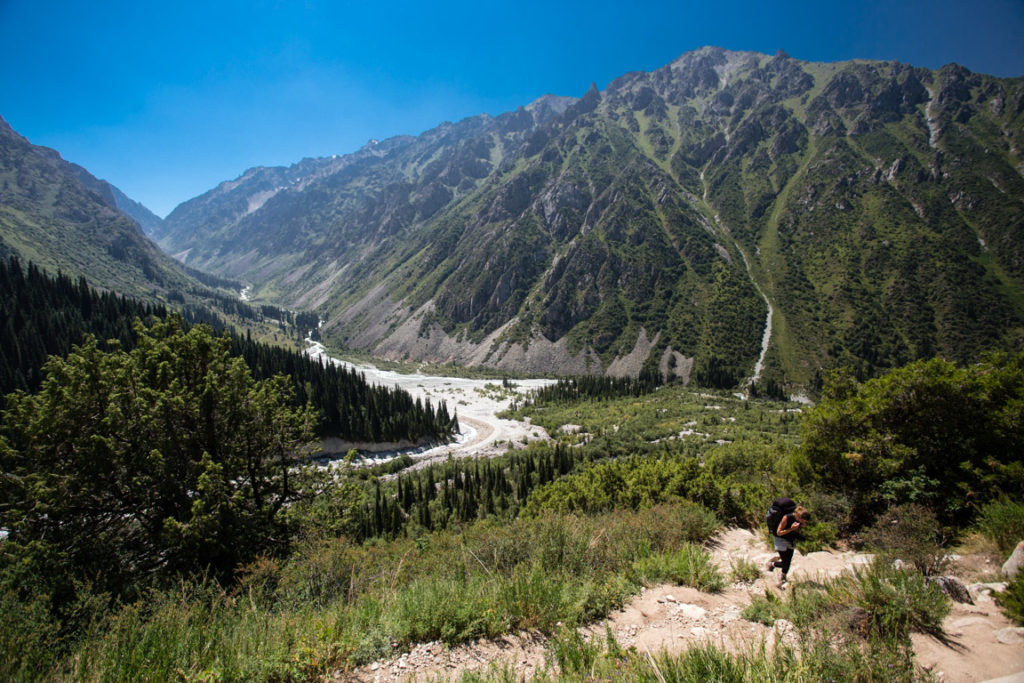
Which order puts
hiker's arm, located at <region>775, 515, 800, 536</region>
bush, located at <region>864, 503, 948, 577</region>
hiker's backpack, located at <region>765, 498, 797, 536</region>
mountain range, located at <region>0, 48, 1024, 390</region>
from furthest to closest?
mountain range, located at <region>0, 48, 1024, 390</region>
hiker's backpack, located at <region>765, 498, 797, 536</region>
hiker's arm, located at <region>775, 515, 800, 536</region>
bush, located at <region>864, 503, 948, 577</region>

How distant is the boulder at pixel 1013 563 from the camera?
624cm

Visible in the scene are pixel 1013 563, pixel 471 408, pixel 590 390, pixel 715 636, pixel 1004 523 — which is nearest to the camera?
pixel 715 636

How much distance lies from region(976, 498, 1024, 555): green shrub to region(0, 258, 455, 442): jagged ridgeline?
2586 inches

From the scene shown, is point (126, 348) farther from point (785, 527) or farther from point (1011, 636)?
point (1011, 636)

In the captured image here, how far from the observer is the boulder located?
624 centimetres

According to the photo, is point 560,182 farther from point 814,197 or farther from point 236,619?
point 236,619

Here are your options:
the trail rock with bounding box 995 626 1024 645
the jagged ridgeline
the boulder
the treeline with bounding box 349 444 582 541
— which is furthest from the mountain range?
the trail rock with bounding box 995 626 1024 645

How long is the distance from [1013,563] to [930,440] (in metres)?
6.55

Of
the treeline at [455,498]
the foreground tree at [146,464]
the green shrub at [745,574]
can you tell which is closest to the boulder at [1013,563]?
the green shrub at [745,574]

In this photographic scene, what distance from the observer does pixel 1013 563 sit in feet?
21.1

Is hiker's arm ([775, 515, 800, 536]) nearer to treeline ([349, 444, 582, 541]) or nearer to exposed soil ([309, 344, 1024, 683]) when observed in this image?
exposed soil ([309, 344, 1024, 683])

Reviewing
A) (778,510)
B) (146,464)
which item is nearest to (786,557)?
(778,510)

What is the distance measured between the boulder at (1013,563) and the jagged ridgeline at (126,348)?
2624 inches

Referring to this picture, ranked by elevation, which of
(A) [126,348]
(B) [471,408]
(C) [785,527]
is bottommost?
(B) [471,408]
